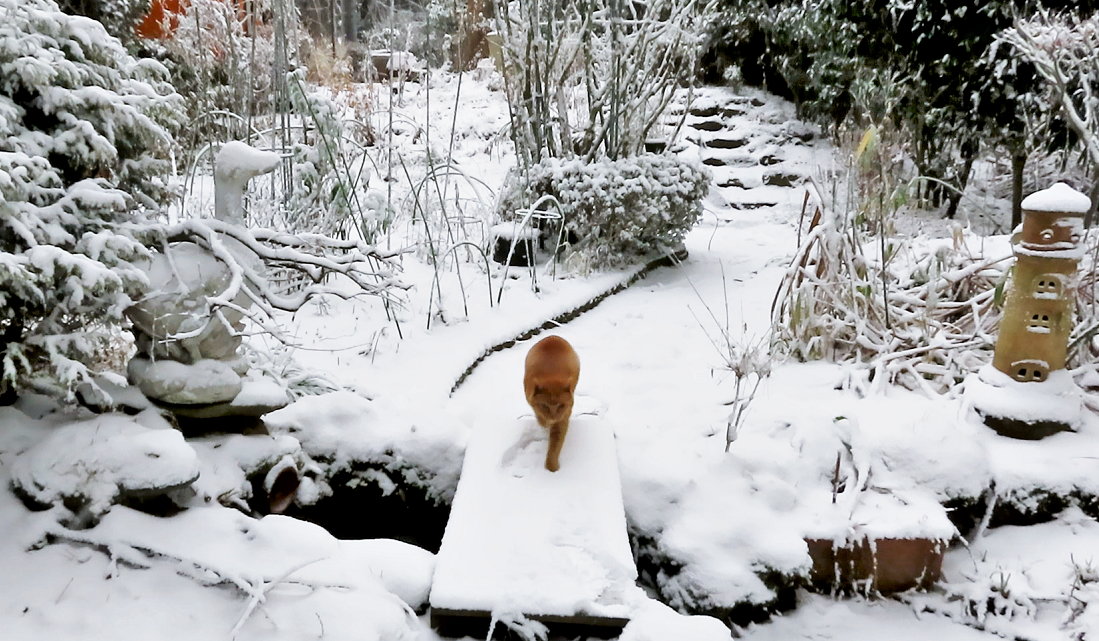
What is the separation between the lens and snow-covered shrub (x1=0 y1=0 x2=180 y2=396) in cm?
118

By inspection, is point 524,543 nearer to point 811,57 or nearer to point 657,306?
point 657,306

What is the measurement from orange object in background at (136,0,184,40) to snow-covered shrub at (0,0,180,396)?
2.94 m

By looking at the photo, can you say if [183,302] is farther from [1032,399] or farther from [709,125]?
[709,125]

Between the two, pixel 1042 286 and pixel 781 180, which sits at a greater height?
pixel 1042 286

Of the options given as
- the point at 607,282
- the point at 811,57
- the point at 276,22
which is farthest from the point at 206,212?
the point at 811,57

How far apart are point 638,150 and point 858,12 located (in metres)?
2.12

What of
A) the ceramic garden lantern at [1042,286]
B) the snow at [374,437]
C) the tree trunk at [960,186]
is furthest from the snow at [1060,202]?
the tree trunk at [960,186]

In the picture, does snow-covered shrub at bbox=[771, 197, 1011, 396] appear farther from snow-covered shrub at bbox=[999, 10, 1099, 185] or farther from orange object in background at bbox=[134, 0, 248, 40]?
orange object in background at bbox=[134, 0, 248, 40]

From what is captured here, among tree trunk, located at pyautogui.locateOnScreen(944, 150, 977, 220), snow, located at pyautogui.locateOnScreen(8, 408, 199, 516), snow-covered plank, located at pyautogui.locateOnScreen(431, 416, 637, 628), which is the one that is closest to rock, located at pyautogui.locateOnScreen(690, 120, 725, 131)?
tree trunk, located at pyautogui.locateOnScreen(944, 150, 977, 220)

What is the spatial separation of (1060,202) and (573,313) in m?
2.27

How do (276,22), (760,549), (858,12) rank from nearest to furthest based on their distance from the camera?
(760,549) → (276,22) → (858,12)

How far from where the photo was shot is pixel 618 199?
428 centimetres

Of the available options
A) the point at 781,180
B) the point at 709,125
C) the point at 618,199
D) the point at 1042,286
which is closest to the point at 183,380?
the point at 1042,286

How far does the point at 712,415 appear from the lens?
93.7 inches
